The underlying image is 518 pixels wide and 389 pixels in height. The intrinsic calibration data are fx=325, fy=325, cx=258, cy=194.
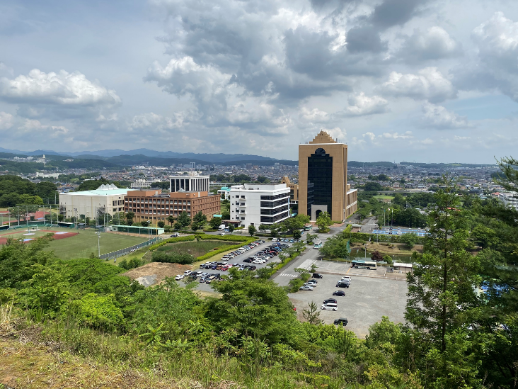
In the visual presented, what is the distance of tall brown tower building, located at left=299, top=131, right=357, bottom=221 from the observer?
133 feet

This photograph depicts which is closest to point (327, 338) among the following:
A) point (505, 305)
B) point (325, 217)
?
point (505, 305)

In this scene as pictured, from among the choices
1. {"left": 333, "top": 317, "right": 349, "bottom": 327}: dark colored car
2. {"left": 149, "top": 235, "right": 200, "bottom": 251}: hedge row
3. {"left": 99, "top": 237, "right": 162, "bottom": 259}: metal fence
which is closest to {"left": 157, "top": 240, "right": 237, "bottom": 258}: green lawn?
{"left": 149, "top": 235, "right": 200, "bottom": 251}: hedge row

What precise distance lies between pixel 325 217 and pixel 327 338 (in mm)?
28254

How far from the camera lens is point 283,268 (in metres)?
23.3

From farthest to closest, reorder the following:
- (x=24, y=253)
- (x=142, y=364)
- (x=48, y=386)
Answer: (x=24, y=253) → (x=142, y=364) → (x=48, y=386)

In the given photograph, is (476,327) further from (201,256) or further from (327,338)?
(201,256)

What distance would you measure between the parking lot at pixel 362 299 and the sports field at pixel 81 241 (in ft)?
56.1

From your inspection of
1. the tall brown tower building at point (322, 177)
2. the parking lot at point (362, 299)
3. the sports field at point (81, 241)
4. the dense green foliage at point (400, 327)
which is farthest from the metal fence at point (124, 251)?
the tall brown tower building at point (322, 177)

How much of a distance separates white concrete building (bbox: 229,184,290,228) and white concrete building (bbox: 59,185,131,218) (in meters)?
15.8

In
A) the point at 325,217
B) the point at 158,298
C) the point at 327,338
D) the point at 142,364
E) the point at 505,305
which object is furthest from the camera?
the point at 325,217

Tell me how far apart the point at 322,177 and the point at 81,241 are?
27.8m

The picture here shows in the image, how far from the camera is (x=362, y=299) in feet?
56.7

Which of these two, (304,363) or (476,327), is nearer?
(304,363)

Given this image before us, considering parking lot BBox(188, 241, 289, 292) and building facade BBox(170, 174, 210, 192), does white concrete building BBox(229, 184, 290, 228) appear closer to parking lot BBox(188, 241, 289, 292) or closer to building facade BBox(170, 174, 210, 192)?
parking lot BBox(188, 241, 289, 292)
